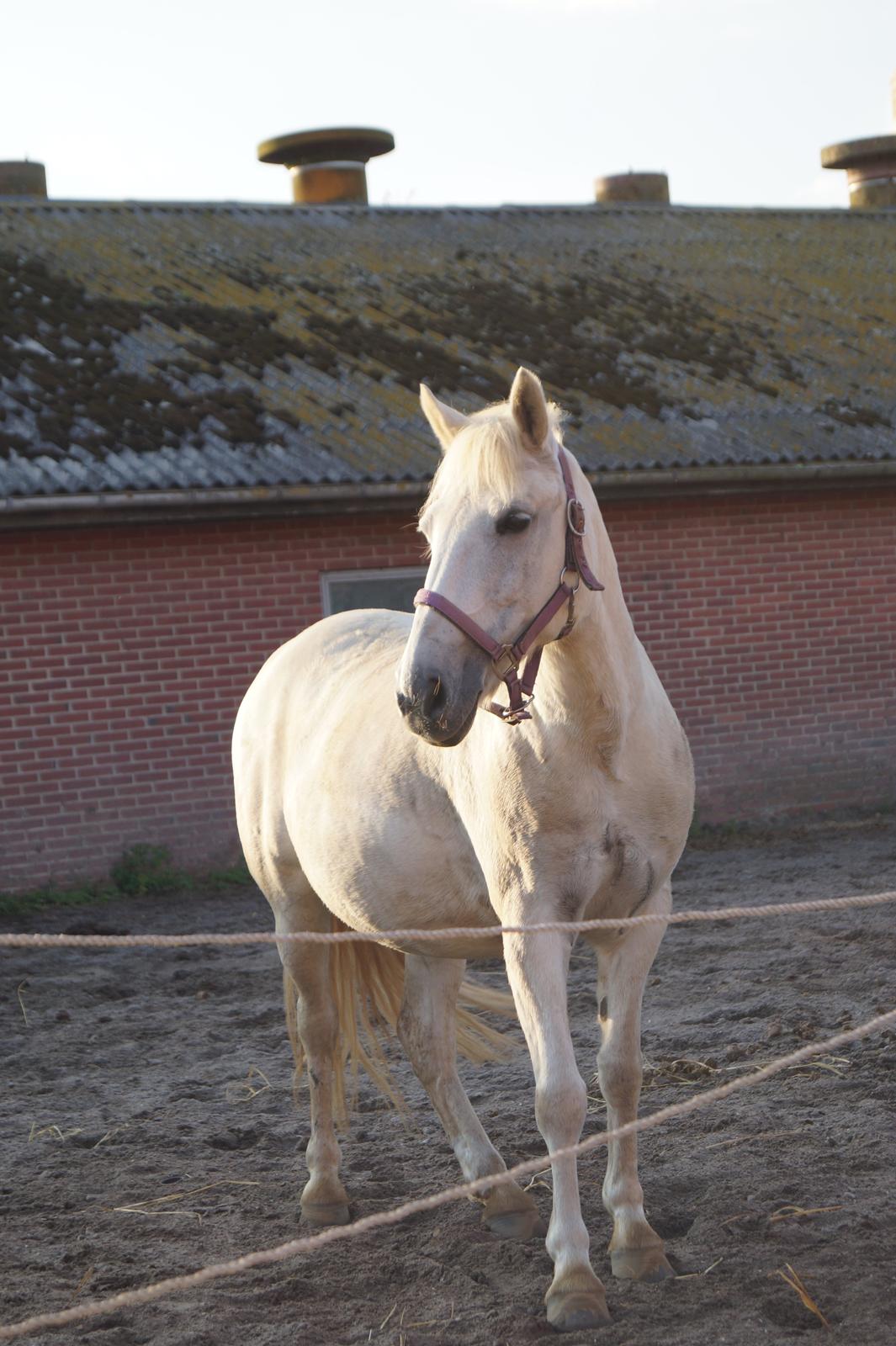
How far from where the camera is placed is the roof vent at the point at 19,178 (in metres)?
15.1

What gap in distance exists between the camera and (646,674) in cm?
385

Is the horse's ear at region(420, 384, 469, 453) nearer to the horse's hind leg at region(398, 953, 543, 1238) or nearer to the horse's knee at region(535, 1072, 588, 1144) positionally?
the horse's knee at region(535, 1072, 588, 1144)

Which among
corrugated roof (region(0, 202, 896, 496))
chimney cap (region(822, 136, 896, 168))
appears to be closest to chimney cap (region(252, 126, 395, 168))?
corrugated roof (region(0, 202, 896, 496))

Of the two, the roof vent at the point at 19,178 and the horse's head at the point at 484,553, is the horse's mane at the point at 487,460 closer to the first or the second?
the horse's head at the point at 484,553

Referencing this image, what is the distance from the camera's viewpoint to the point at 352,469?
426 inches

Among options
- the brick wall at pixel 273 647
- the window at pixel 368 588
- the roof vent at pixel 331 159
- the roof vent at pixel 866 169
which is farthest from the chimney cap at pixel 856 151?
the window at pixel 368 588

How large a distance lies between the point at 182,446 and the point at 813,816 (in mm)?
6275

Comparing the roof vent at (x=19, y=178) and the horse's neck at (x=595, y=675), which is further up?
the roof vent at (x=19, y=178)

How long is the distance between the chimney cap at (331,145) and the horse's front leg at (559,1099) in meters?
15.0

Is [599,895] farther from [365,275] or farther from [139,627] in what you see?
[365,275]

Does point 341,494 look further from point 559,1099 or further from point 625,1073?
point 559,1099

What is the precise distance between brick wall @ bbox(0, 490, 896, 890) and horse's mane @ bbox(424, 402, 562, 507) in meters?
7.34

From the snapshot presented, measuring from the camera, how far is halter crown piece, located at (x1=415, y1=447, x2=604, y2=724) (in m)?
3.13

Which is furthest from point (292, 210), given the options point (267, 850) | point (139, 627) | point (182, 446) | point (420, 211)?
point (267, 850)
